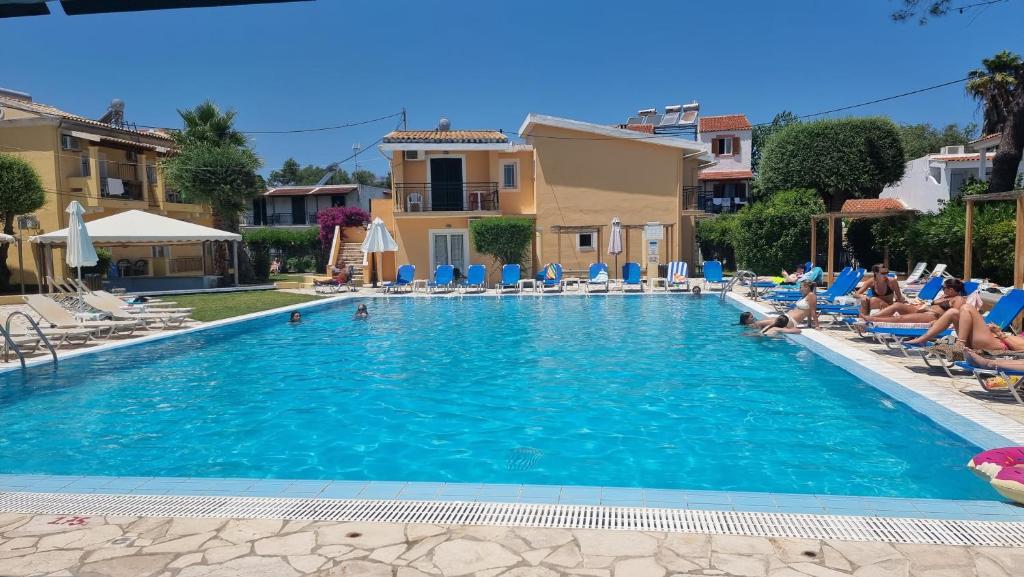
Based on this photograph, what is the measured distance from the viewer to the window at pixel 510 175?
1005 inches

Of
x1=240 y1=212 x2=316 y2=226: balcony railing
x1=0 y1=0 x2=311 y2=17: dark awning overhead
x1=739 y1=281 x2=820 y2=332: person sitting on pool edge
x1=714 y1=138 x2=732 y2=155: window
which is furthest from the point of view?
x1=240 y1=212 x2=316 y2=226: balcony railing

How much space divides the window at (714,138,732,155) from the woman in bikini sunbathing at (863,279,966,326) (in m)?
39.0

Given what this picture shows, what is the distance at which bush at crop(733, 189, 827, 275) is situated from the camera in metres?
23.5

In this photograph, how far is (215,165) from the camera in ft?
80.5

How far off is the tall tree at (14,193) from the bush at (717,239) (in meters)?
26.6

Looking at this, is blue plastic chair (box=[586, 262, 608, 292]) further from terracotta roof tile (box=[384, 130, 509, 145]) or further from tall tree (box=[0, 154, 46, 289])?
tall tree (box=[0, 154, 46, 289])

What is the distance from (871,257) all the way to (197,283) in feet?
87.1

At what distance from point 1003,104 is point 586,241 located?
1862cm

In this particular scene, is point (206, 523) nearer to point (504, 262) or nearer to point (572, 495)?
point (572, 495)

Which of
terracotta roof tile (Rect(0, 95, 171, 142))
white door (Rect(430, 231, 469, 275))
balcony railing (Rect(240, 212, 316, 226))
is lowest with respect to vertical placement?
white door (Rect(430, 231, 469, 275))

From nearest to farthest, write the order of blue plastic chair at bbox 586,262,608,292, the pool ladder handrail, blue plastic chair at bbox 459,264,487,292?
the pool ladder handrail → blue plastic chair at bbox 586,262,608,292 → blue plastic chair at bbox 459,264,487,292

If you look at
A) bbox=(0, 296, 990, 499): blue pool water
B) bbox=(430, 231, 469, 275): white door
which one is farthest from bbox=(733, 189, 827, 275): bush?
bbox=(0, 296, 990, 499): blue pool water

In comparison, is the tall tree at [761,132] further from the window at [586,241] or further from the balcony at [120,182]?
the balcony at [120,182]

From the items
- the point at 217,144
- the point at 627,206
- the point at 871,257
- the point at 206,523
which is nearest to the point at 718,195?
the point at 871,257
